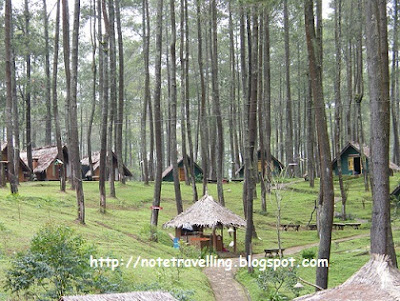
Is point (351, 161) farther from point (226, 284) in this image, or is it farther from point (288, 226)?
point (226, 284)

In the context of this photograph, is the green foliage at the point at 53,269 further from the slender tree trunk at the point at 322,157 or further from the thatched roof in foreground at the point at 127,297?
the slender tree trunk at the point at 322,157

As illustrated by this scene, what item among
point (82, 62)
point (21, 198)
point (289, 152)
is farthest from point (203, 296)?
point (82, 62)

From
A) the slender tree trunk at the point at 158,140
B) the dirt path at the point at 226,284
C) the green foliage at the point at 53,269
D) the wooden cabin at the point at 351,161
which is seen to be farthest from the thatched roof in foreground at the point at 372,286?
the wooden cabin at the point at 351,161

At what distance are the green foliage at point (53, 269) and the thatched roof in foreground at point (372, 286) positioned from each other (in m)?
3.96

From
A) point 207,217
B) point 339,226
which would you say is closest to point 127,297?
point 207,217

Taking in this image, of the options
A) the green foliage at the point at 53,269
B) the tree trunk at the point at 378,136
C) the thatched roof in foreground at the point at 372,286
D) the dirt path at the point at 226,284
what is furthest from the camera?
the dirt path at the point at 226,284

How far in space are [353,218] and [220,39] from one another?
56.1 ft

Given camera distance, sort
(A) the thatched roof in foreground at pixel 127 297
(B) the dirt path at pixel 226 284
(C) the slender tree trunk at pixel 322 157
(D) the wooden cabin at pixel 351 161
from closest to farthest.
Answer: (A) the thatched roof in foreground at pixel 127 297 < (C) the slender tree trunk at pixel 322 157 < (B) the dirt path at pixel 226 284 < (D) the wooden cabin at pixel 351 161

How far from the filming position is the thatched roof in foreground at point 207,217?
19.6 m

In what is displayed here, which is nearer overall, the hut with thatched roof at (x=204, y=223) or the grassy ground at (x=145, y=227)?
the grassy ground at (x=145, y=227)

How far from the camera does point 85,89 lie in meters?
49.3

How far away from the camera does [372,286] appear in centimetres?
699

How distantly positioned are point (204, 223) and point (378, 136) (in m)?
9.63

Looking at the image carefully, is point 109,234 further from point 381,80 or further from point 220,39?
point 220,39
